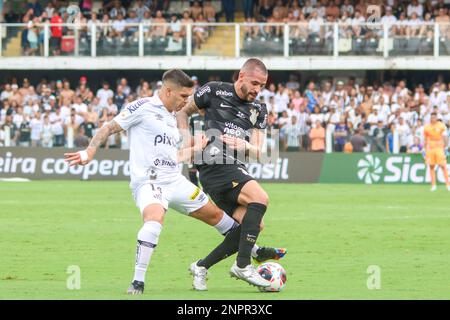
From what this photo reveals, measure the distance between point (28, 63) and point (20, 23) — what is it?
188 cm

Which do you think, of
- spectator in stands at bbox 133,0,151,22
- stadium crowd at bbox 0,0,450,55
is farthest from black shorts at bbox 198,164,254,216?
spectator in stands at bbox 133,0,151,22

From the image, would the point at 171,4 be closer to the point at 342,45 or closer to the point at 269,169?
the point at 342,45

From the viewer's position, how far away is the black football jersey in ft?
39.6

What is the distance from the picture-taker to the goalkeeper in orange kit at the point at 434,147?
3278 centimetres

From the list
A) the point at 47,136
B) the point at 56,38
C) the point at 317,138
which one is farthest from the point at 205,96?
the point at 56,38

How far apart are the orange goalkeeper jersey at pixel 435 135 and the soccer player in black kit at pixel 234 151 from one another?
21.2 meters

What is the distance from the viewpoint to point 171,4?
47344 mm

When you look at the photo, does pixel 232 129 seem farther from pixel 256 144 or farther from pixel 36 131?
pixel 36 131

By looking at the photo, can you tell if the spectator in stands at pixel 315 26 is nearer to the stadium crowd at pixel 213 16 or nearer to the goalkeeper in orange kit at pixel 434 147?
the stadium crowd at pixel 213 16

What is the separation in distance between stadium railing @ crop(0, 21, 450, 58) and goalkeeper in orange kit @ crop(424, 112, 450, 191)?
8.63 m

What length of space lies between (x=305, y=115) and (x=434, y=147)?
234 inches

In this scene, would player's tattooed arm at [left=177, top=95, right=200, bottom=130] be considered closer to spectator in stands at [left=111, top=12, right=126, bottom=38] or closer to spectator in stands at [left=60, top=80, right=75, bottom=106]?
spectator in stands at [left=60, top=80, right=75, bottom=106]

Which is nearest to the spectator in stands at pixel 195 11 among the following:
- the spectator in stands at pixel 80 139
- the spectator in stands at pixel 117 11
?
the spectator in stands at pixel 117 11
